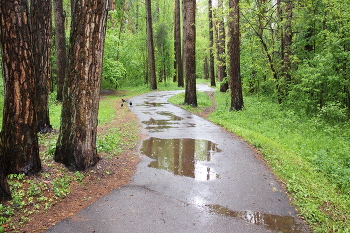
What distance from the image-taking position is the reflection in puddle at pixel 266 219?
3.67 m

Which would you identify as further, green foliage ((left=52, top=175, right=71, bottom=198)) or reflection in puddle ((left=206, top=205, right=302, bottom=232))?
green foliage ((left=52, top=175, right=71, bottom=198))

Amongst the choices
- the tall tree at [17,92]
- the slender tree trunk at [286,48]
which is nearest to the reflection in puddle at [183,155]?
the tall tree at [17,92]

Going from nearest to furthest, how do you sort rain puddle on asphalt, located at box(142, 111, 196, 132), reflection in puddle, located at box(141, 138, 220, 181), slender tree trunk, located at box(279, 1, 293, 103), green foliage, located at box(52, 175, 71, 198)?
1. green foliage, located at box(52, 175, 71, 198)
2. reflection in puddle, located at box(141, 138, 220, 181)
3. rain puddle on asphalt, located at box(142, 111, 196, 132)
4. slender tree trunk, located at box(279, 1, 293, 103)

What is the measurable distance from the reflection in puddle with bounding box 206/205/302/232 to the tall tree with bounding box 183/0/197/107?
11776 mm

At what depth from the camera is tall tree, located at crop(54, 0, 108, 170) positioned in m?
4.89

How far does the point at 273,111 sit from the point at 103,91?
16360 millimetres

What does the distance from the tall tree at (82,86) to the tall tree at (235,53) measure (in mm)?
9013

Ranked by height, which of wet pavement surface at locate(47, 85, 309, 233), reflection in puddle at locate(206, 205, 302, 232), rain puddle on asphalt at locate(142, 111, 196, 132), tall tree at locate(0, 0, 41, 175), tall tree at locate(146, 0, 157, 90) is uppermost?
tall tree at locate(146, 0, 157, 90)

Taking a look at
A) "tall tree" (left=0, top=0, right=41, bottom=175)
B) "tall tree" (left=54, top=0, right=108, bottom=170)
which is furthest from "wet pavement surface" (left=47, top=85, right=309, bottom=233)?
"tall tree" (left=0, top=0, right=41, bottom=175)

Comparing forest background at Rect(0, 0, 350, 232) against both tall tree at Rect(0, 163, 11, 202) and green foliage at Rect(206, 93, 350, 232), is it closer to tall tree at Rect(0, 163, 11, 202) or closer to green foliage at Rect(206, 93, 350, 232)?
green foliage at Rect(206, 93, 350, 232)

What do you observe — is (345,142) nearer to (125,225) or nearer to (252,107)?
(252,107)

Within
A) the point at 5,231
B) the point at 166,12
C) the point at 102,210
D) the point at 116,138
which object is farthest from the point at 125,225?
the point at 166,12

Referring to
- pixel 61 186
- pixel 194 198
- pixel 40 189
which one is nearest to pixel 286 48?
pixel 194 198

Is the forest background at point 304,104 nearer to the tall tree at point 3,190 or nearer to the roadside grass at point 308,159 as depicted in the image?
the roadside grass at point 308,159
